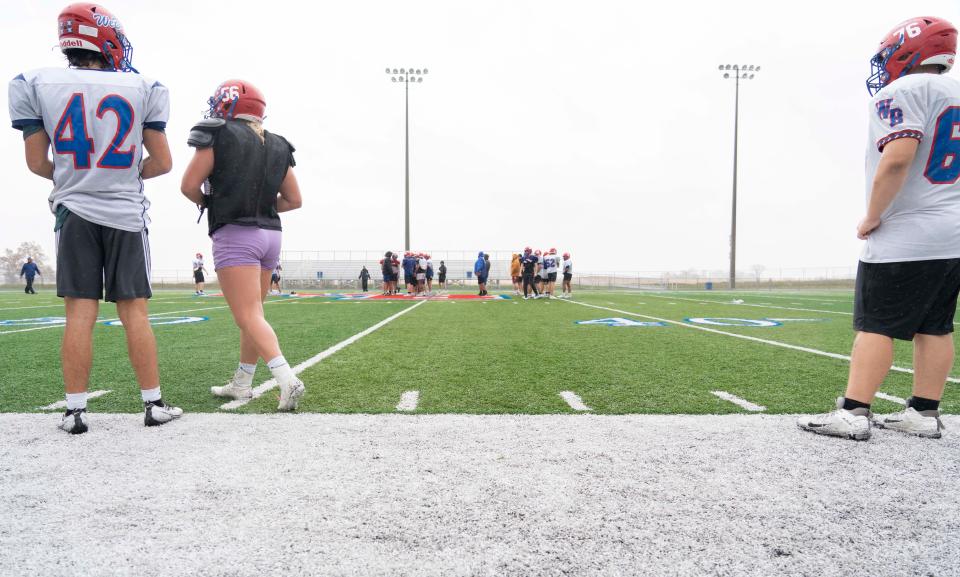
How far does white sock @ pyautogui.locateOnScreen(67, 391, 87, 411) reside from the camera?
8.51 ft

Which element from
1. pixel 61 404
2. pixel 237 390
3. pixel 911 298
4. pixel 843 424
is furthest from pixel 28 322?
pixel 911 298

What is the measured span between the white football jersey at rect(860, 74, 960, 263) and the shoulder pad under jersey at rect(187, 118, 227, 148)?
10.9 feet

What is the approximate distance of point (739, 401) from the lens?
315 centimetres

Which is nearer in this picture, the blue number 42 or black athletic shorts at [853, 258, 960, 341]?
black athletic shorts at [853, 258, 960, 341]

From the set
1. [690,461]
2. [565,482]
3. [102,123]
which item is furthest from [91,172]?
[690,461]

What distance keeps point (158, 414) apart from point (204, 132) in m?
1.49

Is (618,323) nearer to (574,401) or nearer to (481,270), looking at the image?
(574,401)

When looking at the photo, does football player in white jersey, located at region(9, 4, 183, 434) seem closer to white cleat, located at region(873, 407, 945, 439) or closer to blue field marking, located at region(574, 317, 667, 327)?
white cleat, located at region(873, 407, 945, 439)

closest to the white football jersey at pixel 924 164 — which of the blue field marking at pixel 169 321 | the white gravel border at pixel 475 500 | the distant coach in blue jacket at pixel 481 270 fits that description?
the white gravel border at pixel 475 500

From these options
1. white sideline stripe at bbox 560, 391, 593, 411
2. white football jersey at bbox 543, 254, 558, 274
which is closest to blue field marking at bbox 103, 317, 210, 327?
white sideline stripe at bbox 560, 391, 593, 411

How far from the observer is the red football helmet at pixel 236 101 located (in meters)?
3.06

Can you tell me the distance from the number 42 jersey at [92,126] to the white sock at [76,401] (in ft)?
2.84

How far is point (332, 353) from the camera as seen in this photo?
17.0 ft

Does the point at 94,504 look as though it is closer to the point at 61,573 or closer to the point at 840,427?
the point at 61,573
